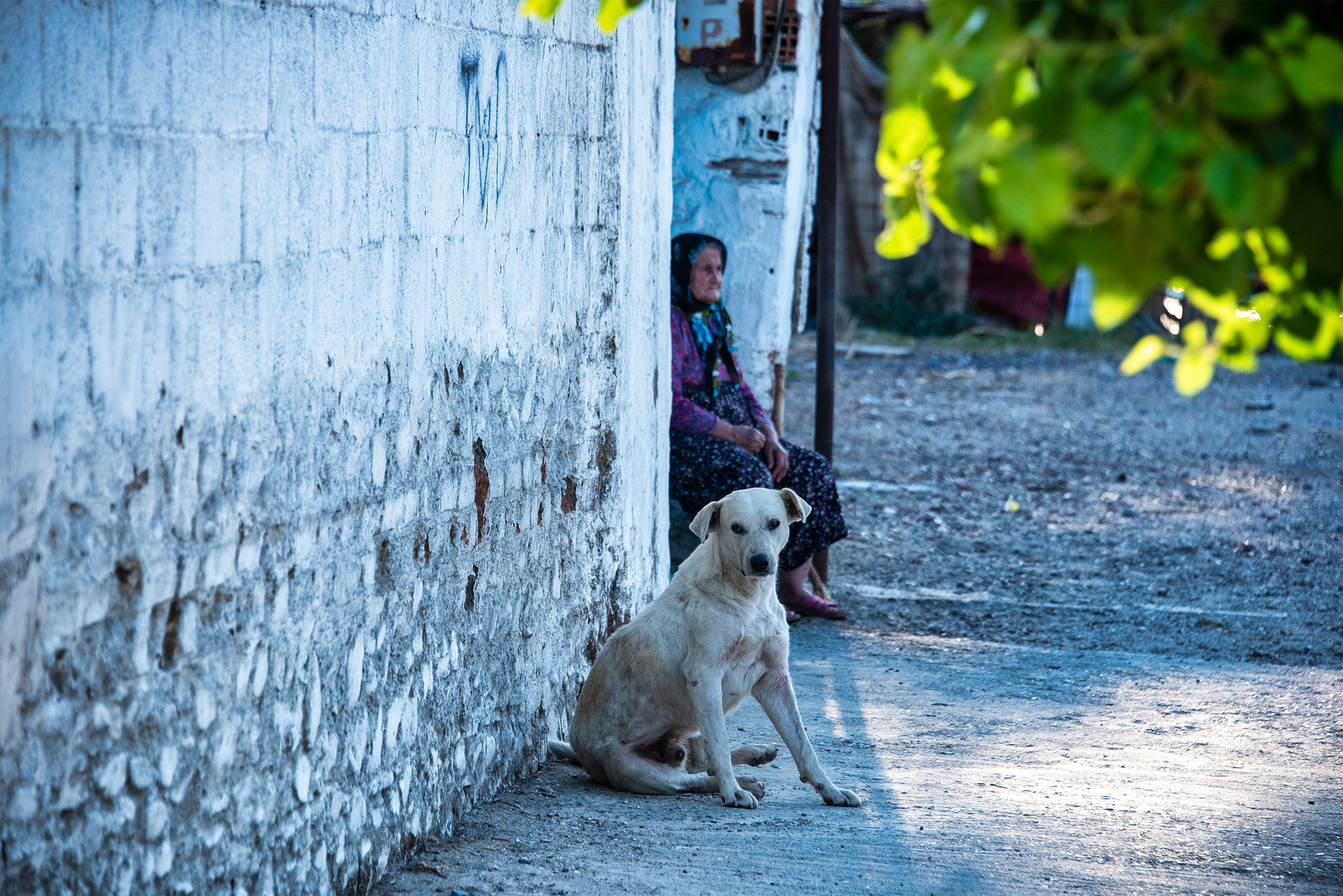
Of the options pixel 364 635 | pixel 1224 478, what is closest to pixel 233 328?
pixel 364 635

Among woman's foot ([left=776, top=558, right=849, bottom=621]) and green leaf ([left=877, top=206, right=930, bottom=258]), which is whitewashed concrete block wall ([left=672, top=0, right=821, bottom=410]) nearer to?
woman's foot ([left=776, top=558, right=849, bottom=621])

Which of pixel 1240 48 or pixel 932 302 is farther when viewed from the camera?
pixel 932 302

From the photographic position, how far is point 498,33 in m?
3.39

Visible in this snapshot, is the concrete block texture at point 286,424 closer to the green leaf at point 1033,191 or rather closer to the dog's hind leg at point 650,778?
the dog's hind leg at point 650,778

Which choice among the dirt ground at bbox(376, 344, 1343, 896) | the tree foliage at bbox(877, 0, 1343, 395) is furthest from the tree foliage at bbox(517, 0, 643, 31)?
the dirt ground at bbox(376, 344, 1343, 896)

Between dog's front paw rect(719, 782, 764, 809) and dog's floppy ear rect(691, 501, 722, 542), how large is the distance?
30.9 inches

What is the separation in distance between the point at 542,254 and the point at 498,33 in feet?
Answer: 2.25

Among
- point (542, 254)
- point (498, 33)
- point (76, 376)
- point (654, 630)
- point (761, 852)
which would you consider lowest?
point (761, 852)

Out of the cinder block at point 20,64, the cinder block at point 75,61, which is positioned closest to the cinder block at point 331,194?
the cinder block at point 75,61

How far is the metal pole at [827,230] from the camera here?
6.03 meters

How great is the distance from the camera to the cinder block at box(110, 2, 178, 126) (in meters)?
1.95

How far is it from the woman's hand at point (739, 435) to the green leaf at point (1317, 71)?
174 inches

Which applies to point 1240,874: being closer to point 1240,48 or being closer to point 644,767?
point 644,767

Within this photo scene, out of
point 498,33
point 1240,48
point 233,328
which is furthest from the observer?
point 498,33
